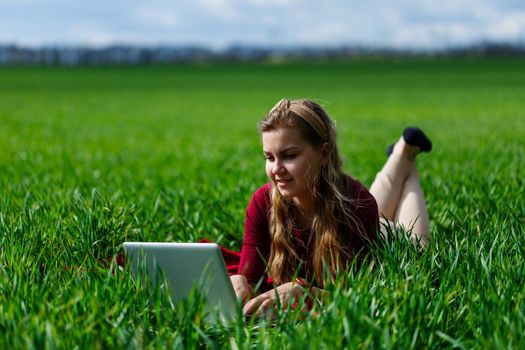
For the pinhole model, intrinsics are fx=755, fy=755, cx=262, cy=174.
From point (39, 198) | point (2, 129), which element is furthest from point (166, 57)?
point (39, 198)

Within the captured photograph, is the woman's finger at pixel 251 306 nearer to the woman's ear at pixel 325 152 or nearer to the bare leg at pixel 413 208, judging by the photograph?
the woman's ear at pixel 325 152

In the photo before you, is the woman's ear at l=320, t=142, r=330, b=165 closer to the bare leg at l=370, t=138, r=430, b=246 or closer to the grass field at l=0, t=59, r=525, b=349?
the grass field at l=0, t=59, r=525, b=349

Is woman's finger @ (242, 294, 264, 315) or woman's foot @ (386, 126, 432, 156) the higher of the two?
woman's foot @ (386, 126, 432, 156)

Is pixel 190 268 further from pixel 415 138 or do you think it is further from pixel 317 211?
pixel 415 138

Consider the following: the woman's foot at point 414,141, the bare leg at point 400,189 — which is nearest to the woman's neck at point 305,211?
the bare leg at point 400,189

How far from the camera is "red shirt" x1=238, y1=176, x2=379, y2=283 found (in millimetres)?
3891

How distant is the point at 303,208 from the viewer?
4.03 m

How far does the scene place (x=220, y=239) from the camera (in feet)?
17.0

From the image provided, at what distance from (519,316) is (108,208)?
2.53 m

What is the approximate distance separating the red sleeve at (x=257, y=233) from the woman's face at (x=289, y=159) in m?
0.28

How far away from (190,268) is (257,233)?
0.95 metres

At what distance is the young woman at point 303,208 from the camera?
3.76m

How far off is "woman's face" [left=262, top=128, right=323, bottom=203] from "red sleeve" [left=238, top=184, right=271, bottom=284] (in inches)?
10.9

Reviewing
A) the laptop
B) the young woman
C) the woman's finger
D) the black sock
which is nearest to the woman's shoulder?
the young woman
